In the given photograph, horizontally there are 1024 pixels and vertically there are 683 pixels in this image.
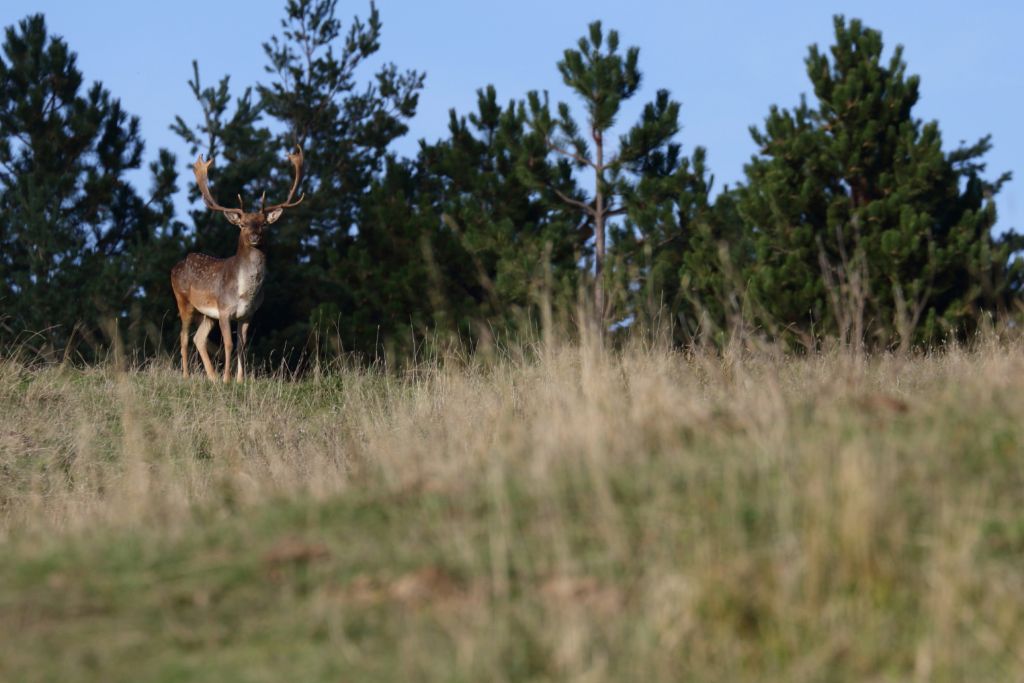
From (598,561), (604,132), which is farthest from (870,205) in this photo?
(598,561)

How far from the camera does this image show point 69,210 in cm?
2378

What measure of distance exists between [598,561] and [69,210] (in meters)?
21.2

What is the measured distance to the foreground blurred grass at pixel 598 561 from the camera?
13.0ft

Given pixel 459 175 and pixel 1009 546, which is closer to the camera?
pixel 1009 546

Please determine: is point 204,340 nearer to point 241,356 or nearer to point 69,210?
point 241,356

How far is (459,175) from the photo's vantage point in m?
24.2

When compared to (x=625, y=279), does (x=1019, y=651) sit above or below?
below

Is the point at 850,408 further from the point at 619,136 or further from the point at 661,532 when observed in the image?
the point at 619,136

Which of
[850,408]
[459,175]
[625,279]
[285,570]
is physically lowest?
[285,570]

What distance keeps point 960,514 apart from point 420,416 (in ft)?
20.9

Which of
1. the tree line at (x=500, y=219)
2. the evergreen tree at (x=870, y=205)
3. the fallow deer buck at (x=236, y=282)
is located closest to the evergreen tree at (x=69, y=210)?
the tree line at (x=500, y=219)

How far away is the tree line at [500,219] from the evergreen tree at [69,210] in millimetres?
40

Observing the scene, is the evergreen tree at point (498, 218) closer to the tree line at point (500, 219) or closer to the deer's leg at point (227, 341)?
the tree line at point (500, 219)

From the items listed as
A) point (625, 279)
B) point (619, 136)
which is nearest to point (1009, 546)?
point (625, 279)
